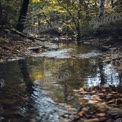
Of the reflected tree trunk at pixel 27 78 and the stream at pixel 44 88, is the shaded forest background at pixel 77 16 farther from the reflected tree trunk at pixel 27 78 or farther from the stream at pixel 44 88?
the stream at pixel 44 88

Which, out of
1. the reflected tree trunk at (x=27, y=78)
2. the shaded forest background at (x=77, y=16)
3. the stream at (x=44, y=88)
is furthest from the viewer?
the shaded forest background at (x=77, y=16)

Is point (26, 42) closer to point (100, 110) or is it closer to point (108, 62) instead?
point (108, 62)

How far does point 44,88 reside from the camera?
10867mm

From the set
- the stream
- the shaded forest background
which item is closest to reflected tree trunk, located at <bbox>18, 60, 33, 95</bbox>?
the stream

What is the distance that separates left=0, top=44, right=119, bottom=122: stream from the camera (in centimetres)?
787

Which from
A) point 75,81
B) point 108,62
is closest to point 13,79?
point 75,81

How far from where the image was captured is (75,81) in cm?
1216

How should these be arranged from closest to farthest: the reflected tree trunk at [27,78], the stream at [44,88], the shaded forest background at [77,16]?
the stream at [44,88] → the reflected tree trunk at [27,78] → the shaded forest background at [77,16]

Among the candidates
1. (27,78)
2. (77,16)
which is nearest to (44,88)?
(27,78)

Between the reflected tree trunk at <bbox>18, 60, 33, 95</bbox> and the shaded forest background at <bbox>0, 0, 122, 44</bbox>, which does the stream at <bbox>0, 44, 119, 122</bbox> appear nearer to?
the reflected tree trunk at <bbox>18, 60, 33, 95</bbox>

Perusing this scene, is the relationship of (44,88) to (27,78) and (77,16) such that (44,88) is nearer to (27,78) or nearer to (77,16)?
(27,78)

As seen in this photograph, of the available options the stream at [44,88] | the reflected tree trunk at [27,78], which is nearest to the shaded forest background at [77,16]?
the reflected tree trunk at [27,78]

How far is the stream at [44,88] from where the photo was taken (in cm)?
787

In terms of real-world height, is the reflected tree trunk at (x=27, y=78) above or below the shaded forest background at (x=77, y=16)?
below
